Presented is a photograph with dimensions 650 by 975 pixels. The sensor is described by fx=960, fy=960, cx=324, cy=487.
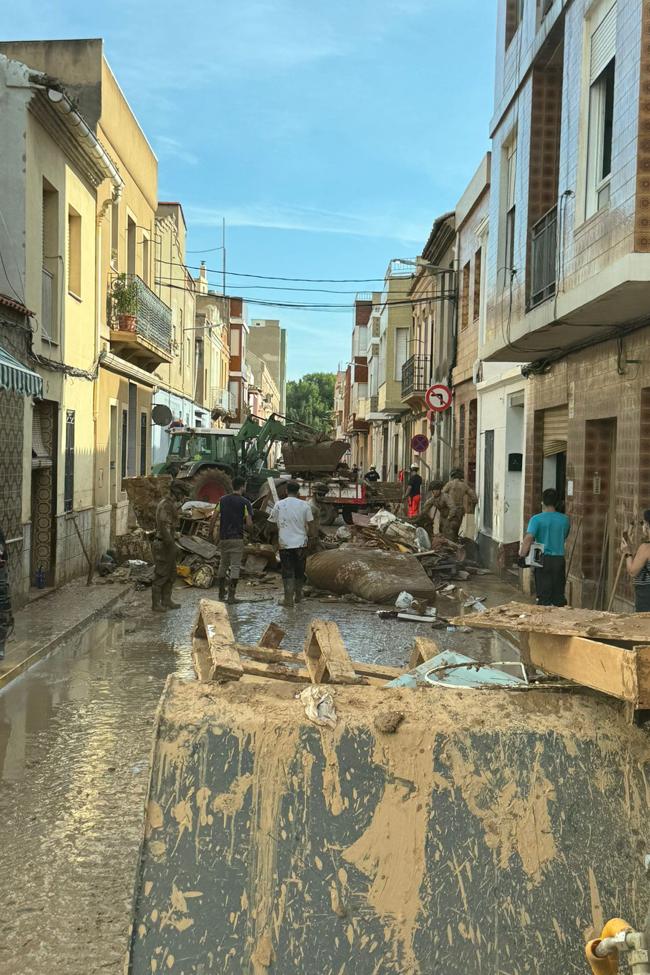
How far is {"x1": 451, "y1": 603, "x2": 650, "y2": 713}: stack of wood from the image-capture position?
2500mm

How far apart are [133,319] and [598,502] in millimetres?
9922

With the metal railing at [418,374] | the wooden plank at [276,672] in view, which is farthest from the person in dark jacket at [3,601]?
the metal railing at [418,374]

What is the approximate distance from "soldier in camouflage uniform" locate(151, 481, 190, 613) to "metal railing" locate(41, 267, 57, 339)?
305 cm

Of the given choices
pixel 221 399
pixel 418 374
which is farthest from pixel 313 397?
pixel 418 374

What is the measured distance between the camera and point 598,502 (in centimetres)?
1173

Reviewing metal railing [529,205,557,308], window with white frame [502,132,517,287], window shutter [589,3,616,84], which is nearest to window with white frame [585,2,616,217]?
window shutter [589,3,616,84]

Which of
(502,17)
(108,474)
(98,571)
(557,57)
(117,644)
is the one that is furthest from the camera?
(108,474)

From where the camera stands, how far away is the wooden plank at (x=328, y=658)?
137 inches

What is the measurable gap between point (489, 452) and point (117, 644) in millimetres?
10279

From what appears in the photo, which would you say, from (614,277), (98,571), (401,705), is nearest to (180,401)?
(98,571)

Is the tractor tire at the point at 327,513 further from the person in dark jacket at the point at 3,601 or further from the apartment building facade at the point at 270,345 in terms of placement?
the apartment building facade at the point at 270,345

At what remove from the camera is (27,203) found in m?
11.9

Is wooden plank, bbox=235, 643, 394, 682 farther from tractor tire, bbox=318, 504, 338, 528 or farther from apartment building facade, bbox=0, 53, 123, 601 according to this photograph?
tractor tire, bbox=318, 504, 338, 528

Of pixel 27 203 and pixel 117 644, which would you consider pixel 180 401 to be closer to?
pixel 27 203
